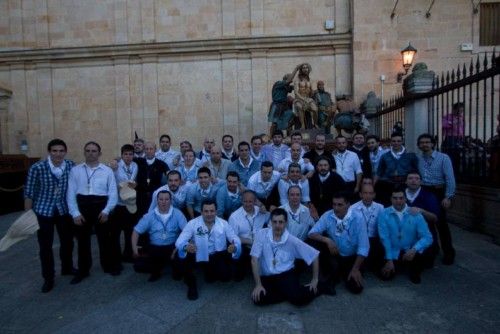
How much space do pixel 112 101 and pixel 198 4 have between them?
5109 millimetres

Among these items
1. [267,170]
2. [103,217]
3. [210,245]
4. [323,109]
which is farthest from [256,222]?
[323,109]

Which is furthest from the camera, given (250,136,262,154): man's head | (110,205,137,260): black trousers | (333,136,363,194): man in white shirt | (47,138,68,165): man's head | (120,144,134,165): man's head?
(250,136,262,154): man's head

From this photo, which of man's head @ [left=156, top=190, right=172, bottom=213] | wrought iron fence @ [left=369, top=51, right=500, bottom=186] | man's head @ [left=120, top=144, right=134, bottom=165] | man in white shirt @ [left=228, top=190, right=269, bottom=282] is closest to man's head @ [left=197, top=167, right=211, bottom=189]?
man's head @ [left=156, top=190, right=172, bottom=213]

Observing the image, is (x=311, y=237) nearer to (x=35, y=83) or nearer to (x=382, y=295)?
(x=382, y=295)

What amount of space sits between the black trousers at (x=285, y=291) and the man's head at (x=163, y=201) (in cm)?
160

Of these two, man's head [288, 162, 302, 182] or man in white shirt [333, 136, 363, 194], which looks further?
man in white shirt [333, 136, 363, 194]

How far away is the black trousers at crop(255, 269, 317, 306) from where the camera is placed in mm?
3930

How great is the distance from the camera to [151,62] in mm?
15289

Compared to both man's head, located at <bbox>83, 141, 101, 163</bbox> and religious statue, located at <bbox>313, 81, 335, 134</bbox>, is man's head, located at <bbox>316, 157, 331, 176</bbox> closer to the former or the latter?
man's head, located at <bbox>83, 141, 101, 163</bbox>

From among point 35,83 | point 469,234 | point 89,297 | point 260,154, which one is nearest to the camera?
point 89,297

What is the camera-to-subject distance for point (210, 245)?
4.72 meters

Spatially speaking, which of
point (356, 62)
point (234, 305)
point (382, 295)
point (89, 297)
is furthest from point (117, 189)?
point (356, 62)

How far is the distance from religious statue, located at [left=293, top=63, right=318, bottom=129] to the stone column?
2.91 metres

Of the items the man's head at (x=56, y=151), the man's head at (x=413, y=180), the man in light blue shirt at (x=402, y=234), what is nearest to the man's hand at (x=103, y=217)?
the man's head at (x=56, y=151)
